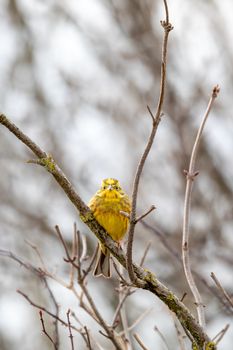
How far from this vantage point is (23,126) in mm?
14656

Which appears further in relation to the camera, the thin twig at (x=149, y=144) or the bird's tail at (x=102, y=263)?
the bird's tail at (x=102, y=263)

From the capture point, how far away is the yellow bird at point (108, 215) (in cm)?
546

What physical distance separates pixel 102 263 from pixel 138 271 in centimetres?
171

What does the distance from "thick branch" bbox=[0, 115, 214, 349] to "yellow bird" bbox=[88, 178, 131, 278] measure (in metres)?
1.00

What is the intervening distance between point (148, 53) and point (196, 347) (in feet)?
36.3

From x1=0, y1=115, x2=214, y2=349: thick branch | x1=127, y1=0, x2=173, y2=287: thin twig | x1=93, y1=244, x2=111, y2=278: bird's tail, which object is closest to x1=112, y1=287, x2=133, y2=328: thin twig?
x1=0, y1=115, x2=214, y2=349: thick branch

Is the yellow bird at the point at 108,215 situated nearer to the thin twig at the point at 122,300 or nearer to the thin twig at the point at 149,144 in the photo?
the thin twig at the point at 122,300

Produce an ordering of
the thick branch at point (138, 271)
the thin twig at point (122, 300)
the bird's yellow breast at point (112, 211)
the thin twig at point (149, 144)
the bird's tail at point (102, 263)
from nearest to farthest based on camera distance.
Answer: the thin twig at point (149, 144), the thick branch at point (138, 271), the thin twig at point (122, 300), the bird's yellow breast at point (112, 211), the bird's tail at point (102, 263)

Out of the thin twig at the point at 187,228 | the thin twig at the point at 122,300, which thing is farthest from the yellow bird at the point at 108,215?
the thin twig at the point at 187,228

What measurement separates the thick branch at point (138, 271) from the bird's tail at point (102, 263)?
1.31 metres

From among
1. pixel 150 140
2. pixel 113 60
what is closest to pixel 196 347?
pixel 150 140

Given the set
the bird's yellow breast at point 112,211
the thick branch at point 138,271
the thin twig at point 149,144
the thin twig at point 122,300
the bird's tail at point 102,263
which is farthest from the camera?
the bird's tail at point 102,263

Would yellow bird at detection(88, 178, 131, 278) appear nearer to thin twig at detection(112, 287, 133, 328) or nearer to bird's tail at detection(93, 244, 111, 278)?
bird's tail at detection(93, 244, 111, 278)

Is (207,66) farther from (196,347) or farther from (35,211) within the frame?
(196,347)
